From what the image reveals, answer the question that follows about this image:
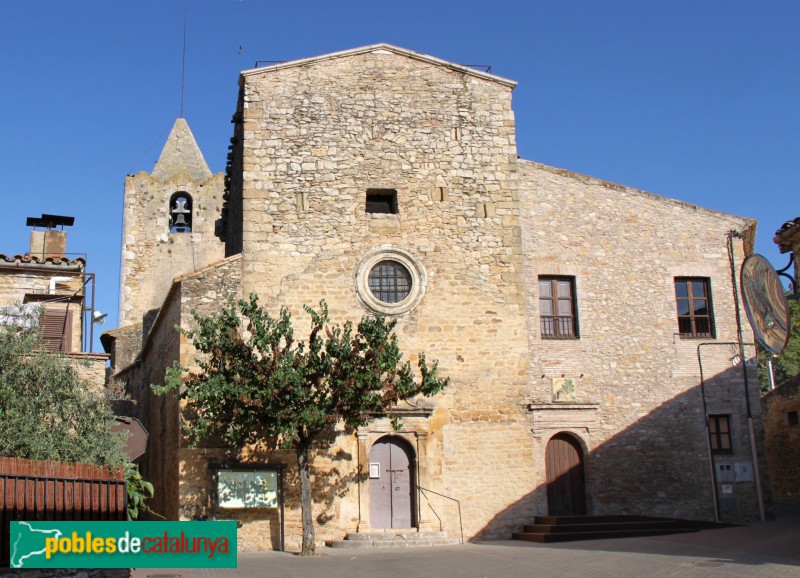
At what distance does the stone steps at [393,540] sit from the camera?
16656 mm

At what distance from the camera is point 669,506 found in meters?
19.1

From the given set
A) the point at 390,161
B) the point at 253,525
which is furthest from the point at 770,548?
the point at 390,161

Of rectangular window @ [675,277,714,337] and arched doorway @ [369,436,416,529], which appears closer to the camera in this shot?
arched doorway @ [369,436,416,529]

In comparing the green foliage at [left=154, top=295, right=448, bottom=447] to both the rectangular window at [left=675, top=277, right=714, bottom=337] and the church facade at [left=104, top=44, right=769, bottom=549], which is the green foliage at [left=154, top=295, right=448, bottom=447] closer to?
the church facade at [left=104, top=44, right=769, bottom=549]

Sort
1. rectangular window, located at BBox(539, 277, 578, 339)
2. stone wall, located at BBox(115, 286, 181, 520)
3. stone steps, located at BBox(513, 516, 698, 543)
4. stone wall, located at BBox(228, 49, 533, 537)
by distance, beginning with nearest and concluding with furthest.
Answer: stone steps, located at BBox(513, 516, 698, 543) → stone wall, located at BBox(115, 286, 181, 520) → stone wall, located at BBox(228, 49, 533, 537) → rectangular window, located at BBox(539, 277, 578, 339)

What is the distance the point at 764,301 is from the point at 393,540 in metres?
8.15

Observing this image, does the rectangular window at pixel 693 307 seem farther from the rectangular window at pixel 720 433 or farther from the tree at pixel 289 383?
the tree at pixel 289 383

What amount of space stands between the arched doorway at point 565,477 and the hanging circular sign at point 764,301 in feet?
22.4

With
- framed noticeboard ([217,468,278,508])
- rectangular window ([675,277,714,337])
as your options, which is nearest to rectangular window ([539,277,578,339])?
rectangular window ([675,277,714,337])

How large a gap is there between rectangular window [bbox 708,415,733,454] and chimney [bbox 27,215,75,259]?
1654cm

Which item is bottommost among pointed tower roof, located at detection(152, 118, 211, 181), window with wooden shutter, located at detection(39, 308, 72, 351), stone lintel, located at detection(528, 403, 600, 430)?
stone lintel, located at detection(528, 403, 600, 430)

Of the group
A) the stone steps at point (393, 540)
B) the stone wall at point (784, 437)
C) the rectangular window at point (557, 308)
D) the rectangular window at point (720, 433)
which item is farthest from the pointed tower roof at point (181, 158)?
the stone wall at point (784, 437)

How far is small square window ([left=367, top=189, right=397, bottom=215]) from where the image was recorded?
19266 millimetres

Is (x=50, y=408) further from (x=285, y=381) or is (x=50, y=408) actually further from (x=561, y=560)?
(x=561, y=560)
